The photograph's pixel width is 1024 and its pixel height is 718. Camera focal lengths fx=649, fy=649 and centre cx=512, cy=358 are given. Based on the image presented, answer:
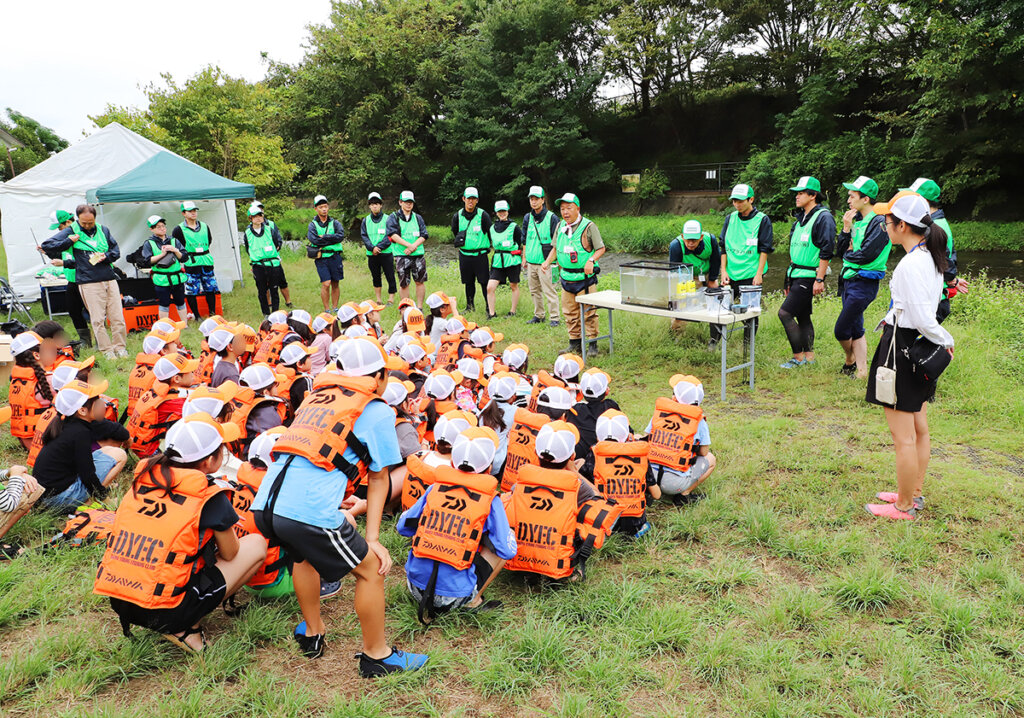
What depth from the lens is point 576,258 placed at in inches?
320

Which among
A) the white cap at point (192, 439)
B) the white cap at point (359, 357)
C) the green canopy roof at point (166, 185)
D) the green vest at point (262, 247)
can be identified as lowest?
the white cap at point (192, 439)

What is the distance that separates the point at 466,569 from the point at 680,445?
5.85 feet

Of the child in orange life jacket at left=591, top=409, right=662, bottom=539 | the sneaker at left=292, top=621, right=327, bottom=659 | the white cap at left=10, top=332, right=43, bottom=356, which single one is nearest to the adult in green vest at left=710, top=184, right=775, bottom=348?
the child in orange life jacket at left=591, top=409, right=662, bottom=539

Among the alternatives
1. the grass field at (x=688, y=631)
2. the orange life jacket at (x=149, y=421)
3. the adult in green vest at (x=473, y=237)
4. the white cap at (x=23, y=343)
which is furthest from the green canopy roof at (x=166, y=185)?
the grass field at (x=688, y=631)

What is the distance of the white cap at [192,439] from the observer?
9.23ft

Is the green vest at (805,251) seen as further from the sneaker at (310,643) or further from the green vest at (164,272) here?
the green vest at (164,272)

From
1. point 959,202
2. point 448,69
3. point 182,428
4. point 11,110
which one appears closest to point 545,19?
point 448,69

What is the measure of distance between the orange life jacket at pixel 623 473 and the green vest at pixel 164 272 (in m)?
8.25

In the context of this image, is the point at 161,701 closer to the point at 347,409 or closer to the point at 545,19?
the point at 347,409

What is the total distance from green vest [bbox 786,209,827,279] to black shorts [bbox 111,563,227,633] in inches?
237

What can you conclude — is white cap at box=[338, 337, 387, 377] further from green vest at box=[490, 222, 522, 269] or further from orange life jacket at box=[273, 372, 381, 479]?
green vest at box=[490, 222, 522, 269]

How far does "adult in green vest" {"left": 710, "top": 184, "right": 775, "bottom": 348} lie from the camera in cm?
716

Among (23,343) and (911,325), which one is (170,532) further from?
(911,325)

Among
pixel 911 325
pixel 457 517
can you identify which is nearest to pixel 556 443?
pixel 457 517
